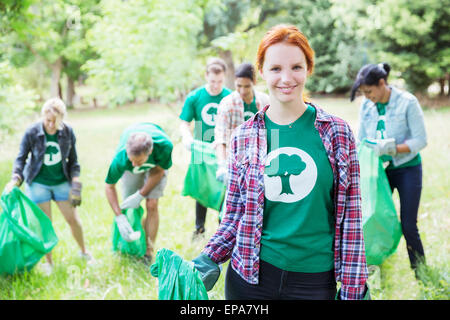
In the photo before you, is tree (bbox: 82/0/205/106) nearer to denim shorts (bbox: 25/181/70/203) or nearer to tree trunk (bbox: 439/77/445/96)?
denim shorts (bbox: 25/181/70/203)

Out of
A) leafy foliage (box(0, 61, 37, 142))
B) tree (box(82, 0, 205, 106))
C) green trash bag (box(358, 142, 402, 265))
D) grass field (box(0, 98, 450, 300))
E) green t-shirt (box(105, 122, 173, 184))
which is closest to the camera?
green trash bag (box(358, 142, 402, 265))

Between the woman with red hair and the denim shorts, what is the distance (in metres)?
2.24

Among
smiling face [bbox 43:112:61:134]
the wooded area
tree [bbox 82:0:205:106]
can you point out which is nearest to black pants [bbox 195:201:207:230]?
smiling face [bbox 43:112:61:134]

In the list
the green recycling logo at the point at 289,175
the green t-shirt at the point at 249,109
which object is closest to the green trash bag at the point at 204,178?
the green t-shirt at the point at 249,109

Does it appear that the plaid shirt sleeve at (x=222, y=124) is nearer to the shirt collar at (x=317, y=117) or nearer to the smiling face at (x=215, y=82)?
the smiling face at (x=215, y=82)

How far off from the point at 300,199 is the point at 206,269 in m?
0.36

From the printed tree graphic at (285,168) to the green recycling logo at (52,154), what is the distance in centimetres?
232

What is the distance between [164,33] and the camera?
258 inches

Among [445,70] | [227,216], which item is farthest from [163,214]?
[445,70]

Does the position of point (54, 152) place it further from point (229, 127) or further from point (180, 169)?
point (180, 169)

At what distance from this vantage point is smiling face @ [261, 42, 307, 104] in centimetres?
117

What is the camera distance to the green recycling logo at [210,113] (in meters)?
3.21

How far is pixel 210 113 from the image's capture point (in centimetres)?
321
